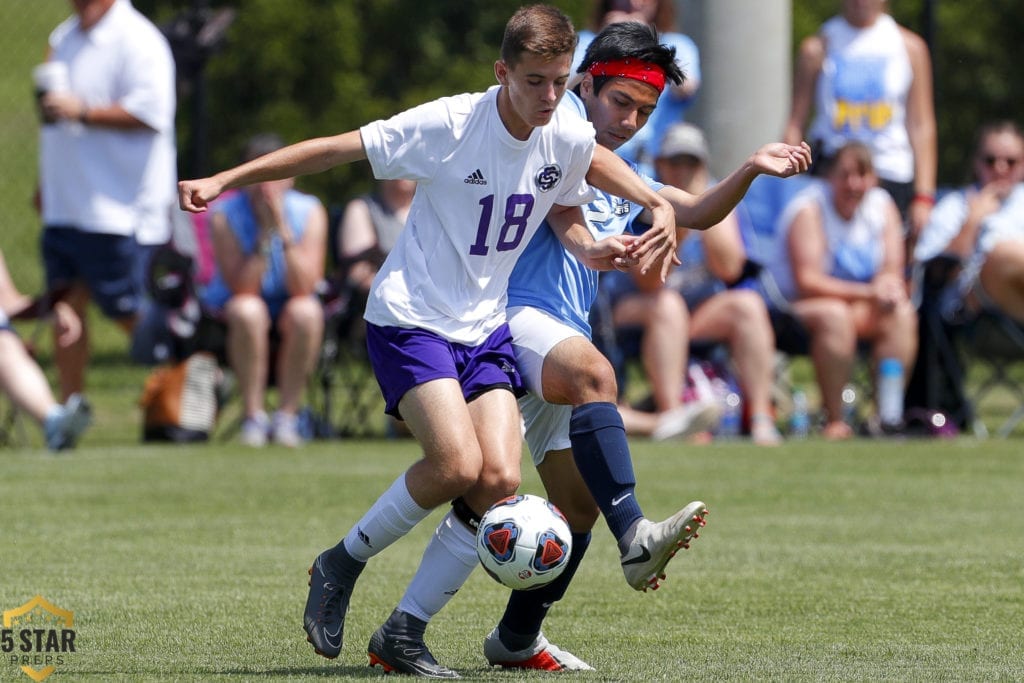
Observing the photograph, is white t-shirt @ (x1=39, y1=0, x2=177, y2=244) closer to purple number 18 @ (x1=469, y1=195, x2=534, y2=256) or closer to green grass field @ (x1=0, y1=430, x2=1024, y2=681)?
green grass field @ (x1=0, y1=430, x2=1024, y2=681)

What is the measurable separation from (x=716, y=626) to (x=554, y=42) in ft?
5.88

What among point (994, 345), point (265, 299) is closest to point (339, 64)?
point (265, 299)

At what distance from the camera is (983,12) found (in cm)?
2338

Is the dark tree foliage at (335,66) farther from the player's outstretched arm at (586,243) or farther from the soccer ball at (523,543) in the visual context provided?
the soccer ball at (523,543)

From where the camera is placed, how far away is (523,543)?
4.55m

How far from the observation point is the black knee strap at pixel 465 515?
485 cm

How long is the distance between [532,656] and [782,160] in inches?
59.7

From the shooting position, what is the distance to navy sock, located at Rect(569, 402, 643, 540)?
4.77 meters

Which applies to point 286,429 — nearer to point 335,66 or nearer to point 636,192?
point 636,192

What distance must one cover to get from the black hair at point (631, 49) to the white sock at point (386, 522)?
1.36m

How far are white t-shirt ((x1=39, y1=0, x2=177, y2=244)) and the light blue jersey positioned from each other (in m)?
Answer: 5.24

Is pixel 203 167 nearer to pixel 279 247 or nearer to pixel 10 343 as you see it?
pixel 279 247

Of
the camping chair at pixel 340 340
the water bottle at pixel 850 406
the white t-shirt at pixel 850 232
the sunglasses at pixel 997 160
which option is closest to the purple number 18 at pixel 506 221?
the camping chair at pixel 340 340

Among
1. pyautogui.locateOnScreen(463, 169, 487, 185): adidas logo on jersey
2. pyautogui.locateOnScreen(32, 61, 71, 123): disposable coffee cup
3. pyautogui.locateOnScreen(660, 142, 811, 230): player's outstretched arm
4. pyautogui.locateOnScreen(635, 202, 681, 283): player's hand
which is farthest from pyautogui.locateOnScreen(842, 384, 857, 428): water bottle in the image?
pyautogui.locateOnScreen(463, 169, 487, 185): adidas logo on jersey
